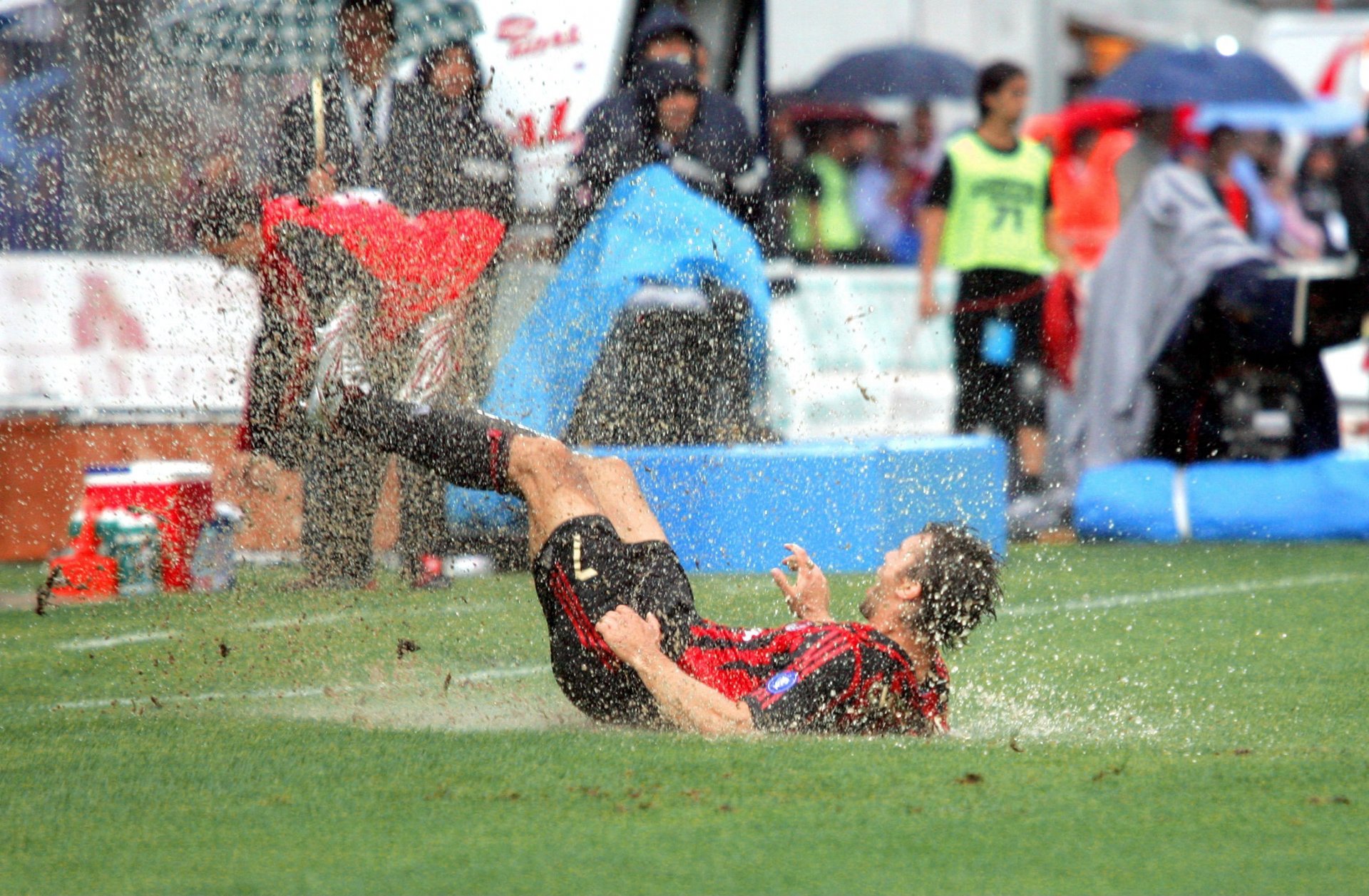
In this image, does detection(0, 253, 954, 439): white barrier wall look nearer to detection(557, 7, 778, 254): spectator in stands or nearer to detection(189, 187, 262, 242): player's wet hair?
detection(557, 7, 778, 254): spectator in stands

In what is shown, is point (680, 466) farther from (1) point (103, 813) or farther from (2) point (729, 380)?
(1) point (103, 813)

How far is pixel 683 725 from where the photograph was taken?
4750 millimetres

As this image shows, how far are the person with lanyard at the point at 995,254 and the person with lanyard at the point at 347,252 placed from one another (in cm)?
320

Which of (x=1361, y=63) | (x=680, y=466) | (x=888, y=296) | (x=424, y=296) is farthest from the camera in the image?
(x=1361, y=63)

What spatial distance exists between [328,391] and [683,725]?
5.76 ft

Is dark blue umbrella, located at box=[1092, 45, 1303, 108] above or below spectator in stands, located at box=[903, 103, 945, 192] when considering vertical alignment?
above

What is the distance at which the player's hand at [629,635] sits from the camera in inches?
184

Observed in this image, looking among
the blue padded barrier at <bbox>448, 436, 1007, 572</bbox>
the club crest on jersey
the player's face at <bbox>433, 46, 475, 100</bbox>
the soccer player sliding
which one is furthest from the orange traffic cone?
the club crest on jersey

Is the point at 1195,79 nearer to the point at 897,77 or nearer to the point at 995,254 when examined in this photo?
the point at 897,77

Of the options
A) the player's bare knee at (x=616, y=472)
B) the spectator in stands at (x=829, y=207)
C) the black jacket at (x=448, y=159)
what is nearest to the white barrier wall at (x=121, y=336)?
the black jacket at (x=448, y=159)

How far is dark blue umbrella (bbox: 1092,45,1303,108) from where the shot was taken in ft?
50.8

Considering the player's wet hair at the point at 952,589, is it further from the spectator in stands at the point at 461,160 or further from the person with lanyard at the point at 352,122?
the person with lanyard at the point at 352,122

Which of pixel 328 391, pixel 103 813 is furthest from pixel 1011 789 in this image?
pixel 328 391

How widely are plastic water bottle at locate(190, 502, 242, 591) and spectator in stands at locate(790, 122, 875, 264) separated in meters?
8.55
